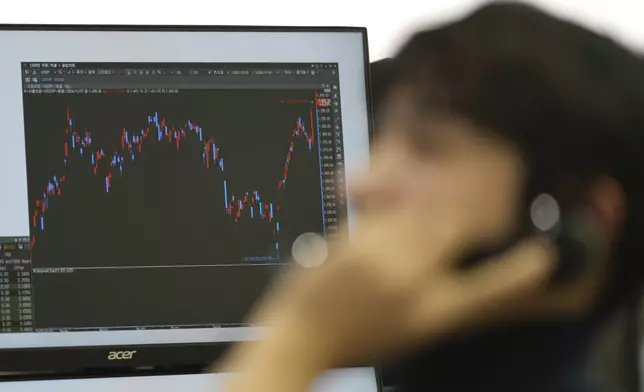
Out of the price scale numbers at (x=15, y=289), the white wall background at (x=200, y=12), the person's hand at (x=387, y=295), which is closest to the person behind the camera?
the person's hand at (x=387, y=295)

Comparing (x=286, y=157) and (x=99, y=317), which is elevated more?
(x=286, y=157)

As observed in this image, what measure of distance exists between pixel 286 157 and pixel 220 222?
82 millimetres

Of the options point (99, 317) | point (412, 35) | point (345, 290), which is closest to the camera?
point (345, 290)

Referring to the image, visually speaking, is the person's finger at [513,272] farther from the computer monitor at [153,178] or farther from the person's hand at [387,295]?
the computer monitor at [153,178]

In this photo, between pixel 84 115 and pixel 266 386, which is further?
pixel 84 115

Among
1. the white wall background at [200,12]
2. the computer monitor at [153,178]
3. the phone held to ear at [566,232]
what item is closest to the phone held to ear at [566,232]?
the phone held to ear at [566,232]

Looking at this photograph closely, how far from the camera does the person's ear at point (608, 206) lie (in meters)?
0.38

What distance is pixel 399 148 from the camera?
1.23 feet

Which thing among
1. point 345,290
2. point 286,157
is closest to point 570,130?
point 345,290

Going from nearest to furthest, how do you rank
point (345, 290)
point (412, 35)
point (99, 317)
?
point (345, 290), point (412, 35), point (99, 317)

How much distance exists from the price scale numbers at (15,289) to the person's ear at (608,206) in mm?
500

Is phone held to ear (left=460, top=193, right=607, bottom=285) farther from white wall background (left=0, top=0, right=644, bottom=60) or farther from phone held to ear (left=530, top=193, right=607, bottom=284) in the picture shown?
white wall background (left=0, top=0, right=644, bottom=60)

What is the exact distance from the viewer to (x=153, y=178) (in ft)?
2.35

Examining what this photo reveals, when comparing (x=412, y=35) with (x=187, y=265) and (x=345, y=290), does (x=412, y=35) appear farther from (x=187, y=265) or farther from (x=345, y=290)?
(x=187, y=265)
